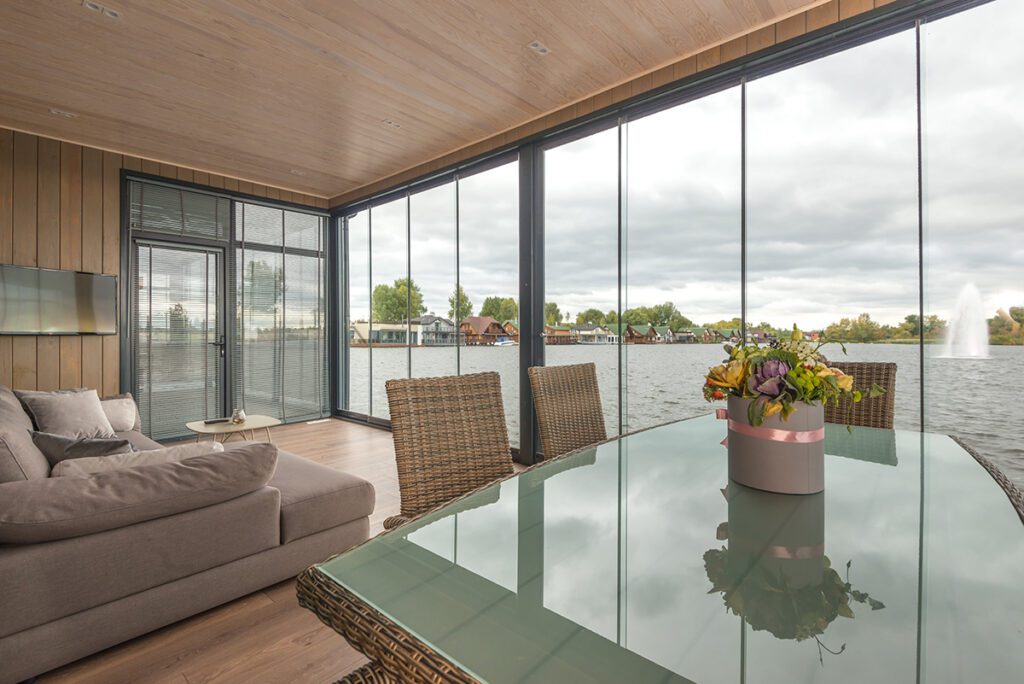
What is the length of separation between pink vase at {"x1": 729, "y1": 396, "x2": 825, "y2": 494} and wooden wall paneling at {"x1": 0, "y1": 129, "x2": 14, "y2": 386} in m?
5.58

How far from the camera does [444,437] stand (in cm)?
152

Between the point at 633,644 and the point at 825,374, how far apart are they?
81cm

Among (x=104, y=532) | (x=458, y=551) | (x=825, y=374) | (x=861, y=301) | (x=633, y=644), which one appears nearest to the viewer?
(x=633, y=644)

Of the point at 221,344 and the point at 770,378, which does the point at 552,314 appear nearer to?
the point at 770,378

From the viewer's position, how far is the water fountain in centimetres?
237

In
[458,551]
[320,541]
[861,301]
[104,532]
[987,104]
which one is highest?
[987,104]

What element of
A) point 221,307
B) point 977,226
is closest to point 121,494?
point 977,226

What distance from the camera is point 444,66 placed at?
3.19 metres

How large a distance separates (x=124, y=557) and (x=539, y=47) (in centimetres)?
317

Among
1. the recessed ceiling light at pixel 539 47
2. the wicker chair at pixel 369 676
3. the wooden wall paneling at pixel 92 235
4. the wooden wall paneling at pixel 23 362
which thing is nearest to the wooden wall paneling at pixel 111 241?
the wooden wall paneling at pixel 92 235

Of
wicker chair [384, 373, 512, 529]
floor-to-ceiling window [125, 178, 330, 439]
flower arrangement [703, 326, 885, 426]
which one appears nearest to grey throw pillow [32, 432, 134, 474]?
wicker chair [384, 373, 512, 529]

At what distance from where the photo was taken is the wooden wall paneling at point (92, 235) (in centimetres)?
451

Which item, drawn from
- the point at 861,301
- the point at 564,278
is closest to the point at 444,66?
the point at 564,278

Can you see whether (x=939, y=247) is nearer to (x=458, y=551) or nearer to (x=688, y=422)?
(x=688, y=422)
